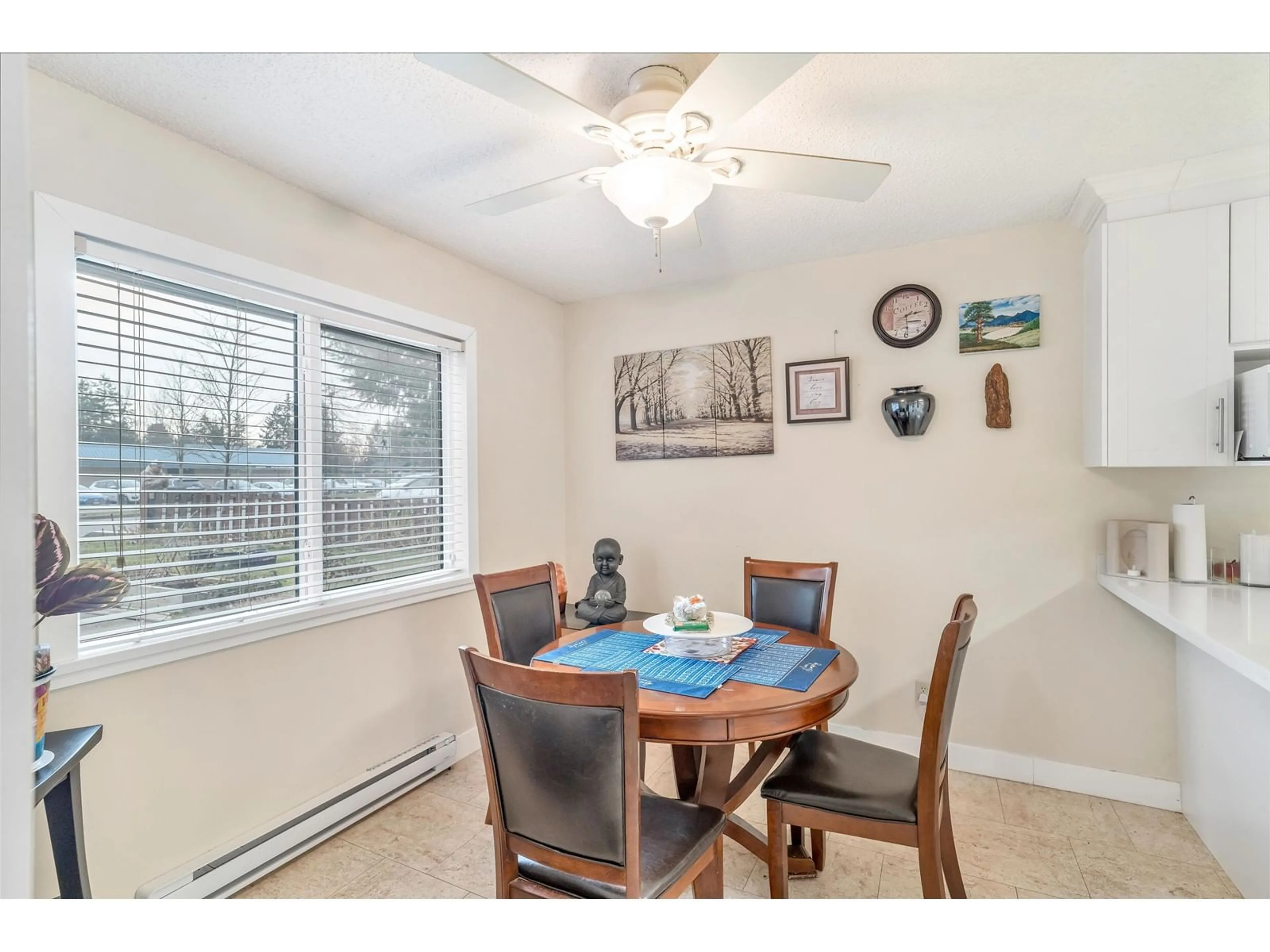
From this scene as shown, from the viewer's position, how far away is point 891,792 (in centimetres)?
148

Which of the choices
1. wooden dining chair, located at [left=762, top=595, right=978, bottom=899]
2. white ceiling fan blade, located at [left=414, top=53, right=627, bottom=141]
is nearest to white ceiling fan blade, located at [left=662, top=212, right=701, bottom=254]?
white ceiling fan blade, located at [left=414, top=53, right=627, bottom=141]

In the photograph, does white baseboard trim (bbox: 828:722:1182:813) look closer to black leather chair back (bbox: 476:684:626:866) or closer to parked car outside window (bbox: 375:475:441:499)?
black leather chair back (bbox: 476:684:626:866)

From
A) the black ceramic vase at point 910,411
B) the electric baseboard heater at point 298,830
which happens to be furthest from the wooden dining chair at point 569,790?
the black ceramic vase at point 910,411

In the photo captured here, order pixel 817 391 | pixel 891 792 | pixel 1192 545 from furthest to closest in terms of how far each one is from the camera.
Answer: pixel 817 391
pixel 1192 545
pixel 891 792

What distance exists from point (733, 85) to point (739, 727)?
1422 millimetres

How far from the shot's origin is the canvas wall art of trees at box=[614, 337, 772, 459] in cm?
303

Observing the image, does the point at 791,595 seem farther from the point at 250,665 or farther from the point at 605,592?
the point at 250,665

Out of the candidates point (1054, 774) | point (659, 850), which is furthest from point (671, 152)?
point (1054, 774)

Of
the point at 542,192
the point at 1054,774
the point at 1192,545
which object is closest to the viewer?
the point at 542,192

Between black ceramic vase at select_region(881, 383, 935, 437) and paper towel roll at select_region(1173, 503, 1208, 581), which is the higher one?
black ceramic vase at select_region(881, 383, 935, 437)

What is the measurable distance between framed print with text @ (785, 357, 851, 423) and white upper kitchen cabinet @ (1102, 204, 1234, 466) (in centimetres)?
102

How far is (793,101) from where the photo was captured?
1565mm
